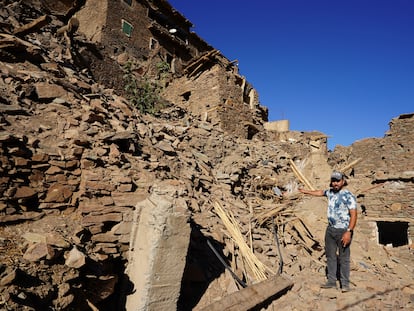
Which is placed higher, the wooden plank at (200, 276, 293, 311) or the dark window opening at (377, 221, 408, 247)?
the dark window opening at (377, 221, 408, 247)

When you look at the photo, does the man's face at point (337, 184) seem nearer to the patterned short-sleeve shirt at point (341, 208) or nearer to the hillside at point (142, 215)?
the patterned short-sleeve shirt at point (341, 208)

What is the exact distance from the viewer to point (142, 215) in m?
3.62

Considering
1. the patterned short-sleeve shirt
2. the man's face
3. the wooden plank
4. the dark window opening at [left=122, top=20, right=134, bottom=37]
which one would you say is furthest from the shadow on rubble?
the dark window opening at [left=122, top=20, right=134, bottom=37]

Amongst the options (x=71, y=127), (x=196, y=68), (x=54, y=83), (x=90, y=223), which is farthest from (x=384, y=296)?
(x=196, y=68)

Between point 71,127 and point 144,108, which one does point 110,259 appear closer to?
point 71,127

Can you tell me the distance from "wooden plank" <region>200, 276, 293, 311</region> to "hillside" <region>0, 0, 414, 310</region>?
0.08ft

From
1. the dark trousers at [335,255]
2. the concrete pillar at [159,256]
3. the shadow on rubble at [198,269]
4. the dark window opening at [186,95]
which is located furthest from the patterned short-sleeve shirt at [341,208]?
the dark window opening at [186,95]

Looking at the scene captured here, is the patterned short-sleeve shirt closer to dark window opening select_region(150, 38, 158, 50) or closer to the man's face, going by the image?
the man's face

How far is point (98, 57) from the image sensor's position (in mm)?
11234

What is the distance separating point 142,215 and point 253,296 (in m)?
2.10

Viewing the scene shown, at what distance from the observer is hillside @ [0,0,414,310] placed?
3211 millimetres

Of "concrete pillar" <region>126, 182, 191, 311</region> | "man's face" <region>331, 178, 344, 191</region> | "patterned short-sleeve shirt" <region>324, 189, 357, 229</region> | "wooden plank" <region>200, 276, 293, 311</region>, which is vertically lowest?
"wooden plank" <region>200, 276, 293, 311</region>

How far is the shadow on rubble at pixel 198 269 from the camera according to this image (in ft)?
12.9

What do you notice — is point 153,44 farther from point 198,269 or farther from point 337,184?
point 198,269
